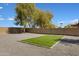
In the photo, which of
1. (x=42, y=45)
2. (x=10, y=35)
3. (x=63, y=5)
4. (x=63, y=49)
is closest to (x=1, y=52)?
(x=10, y=35)

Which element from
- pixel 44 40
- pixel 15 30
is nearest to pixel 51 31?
pixel 44 40

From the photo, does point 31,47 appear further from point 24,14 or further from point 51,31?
point 24,14

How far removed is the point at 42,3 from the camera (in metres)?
5.29

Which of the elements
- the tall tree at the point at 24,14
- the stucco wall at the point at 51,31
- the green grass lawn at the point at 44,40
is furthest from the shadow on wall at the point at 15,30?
the green grass lawn at the point at 44,40

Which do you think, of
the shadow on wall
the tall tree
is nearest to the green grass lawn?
the shadow on wall

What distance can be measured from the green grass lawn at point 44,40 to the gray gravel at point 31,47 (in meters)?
0.11

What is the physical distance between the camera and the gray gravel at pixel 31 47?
5250mm

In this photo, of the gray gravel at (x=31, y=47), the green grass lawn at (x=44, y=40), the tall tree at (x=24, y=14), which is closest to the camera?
the gray gravel at (x=31, y=47)

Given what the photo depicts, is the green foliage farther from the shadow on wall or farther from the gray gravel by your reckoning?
the gray gravel

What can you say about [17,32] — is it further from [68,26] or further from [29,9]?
[68,26]

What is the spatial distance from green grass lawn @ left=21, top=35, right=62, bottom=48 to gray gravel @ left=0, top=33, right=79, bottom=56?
0.11 meters

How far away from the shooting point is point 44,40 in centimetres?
568

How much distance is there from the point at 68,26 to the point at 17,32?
1277 millimetres

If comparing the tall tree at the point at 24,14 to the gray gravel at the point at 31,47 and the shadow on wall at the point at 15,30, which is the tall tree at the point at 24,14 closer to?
the shadow on wall at the point at 15,30
